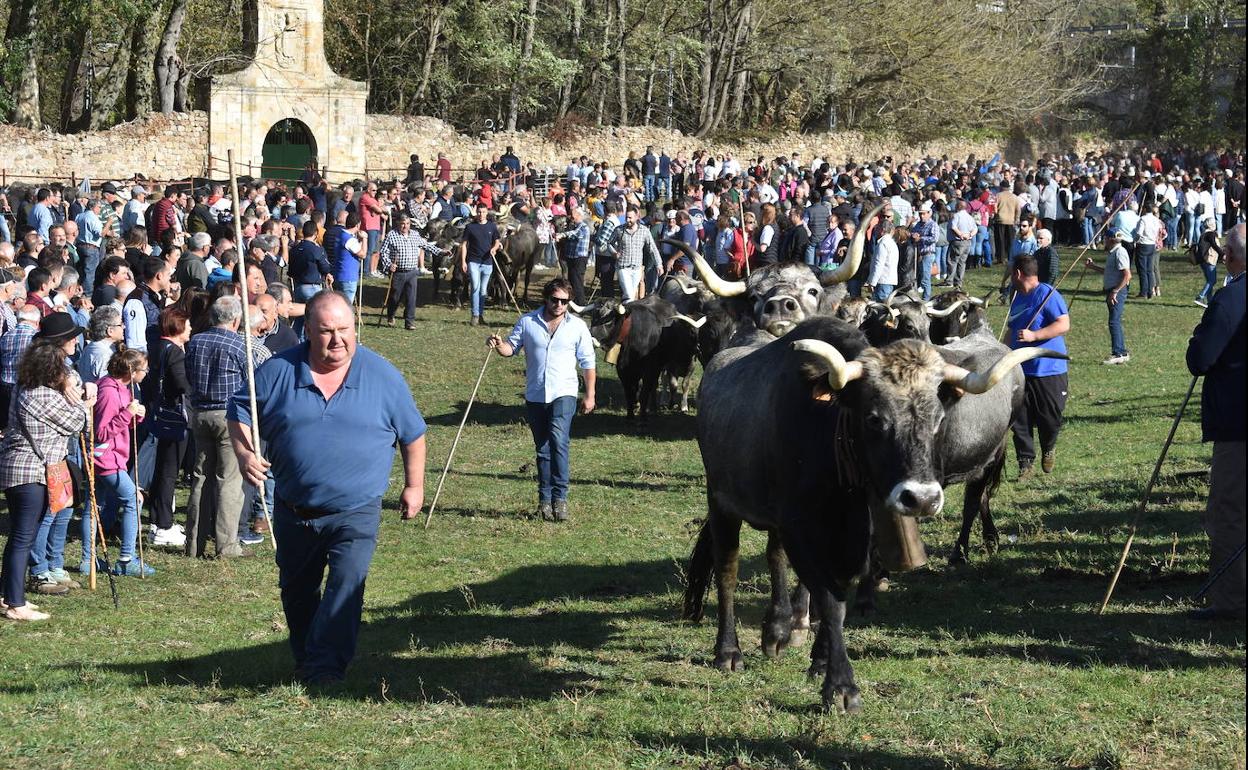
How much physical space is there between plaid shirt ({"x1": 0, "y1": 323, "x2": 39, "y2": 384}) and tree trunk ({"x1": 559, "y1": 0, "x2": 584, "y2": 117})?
42.3 m

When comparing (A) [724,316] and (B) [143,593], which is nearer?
(B) [143,593]

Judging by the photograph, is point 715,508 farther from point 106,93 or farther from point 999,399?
point 106,93

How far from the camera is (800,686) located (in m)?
7.45

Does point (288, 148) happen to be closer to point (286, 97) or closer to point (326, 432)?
point (286, 97)

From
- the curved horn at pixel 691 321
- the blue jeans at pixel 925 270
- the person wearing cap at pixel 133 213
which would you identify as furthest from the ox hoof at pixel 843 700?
the blue jeans at pixel 925 270

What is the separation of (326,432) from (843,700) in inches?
106

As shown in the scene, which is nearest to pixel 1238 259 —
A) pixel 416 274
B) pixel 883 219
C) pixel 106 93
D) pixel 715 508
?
pixel 715 508

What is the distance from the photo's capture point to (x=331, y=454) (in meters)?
6.94

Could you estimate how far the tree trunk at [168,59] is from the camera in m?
42.8

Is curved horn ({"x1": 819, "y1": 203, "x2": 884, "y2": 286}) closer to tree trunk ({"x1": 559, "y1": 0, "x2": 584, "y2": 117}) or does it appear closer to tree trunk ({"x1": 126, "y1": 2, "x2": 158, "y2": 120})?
tree trunk ({"x1": 126, "y1": 2, "x2": 158, "y2": 120})

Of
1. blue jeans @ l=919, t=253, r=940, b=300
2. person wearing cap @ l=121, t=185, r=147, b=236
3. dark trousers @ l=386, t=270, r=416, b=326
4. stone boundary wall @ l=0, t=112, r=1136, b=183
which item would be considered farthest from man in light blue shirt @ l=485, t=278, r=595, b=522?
stone boundary wall @ l=0, t=112, r=1136, b=183

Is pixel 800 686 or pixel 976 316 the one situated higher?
pixel 976 316

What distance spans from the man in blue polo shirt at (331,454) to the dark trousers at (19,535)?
8.69 feet

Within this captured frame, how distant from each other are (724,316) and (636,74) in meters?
41.4
